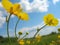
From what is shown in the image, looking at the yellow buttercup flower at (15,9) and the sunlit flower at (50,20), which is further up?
the yellow buttercup flower at (15,9)

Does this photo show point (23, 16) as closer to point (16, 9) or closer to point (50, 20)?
point (16, 9)

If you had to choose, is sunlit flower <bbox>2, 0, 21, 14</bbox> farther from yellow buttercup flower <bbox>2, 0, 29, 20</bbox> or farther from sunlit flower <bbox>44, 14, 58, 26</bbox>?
sunlit flower <bbox>44, 14, 58, 26</bbox>

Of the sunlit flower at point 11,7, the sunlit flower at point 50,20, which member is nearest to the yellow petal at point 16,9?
the sunlit flower at point 11,7

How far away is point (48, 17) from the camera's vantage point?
1.20 meters

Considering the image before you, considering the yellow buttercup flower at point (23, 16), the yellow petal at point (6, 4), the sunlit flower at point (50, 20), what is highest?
the yellow petal at point (6, 4)

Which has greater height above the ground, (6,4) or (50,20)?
(6,4)

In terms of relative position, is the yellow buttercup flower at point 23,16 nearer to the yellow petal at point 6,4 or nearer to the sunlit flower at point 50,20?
the yellow petal at point 6,4

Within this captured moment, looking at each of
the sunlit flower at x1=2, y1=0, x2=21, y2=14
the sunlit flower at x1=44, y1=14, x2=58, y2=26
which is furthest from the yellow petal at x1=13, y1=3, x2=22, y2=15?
the sunlit flower at x1=44, y1=14, x2=58, y2=26

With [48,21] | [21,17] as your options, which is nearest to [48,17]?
[48,21]

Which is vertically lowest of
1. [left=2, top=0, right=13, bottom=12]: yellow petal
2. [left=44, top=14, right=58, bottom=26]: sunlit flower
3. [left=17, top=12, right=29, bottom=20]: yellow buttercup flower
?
[left=44, top=14, right=58, bottom=26]: sunlit flower

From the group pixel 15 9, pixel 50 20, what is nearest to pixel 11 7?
pixel 15 9

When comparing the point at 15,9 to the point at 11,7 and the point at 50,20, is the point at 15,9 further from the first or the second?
the point at 50,20

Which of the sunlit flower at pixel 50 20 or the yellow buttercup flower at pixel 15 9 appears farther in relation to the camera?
the sunlit flower at pixel 50 20

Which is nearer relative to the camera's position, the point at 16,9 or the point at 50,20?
the point at 16,9
